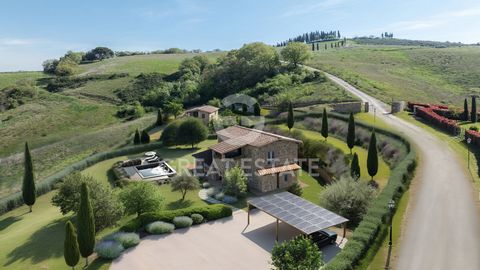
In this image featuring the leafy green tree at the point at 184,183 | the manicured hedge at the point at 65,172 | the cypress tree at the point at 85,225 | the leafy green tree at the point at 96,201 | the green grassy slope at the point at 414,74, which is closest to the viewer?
the cypress tree at the point at 85,225

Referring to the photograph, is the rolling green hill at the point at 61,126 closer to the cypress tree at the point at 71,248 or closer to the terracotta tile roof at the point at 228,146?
the terracotta tile roof at the point at 228,146

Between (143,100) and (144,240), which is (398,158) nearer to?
(144,240)

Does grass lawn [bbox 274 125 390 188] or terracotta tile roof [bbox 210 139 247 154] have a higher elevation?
terracotta tile roof [bbox 210 139 247 154]

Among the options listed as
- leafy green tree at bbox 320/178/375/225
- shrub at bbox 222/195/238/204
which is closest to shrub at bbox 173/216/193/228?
shrub at bbox 222/195/238/204

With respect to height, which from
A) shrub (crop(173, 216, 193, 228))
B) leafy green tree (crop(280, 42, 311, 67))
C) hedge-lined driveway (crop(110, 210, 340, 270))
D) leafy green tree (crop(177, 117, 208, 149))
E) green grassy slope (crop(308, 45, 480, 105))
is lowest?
hedge-lined driveway (crop(110, 210, 340, 270))

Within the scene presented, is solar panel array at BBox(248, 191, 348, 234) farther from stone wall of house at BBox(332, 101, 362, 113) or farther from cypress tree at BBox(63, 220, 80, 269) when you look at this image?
stone wall of house at BBox(332, 101, 362, 113)

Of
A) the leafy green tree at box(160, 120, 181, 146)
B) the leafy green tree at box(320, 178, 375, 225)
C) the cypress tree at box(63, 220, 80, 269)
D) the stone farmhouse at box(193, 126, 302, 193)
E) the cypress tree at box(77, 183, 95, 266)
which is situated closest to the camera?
the cypress tree at box(63, 220, 80, 269)

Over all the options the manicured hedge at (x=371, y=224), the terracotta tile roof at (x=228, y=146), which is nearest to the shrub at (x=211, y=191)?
the terracotta tile roof at (x=228, y=146)
